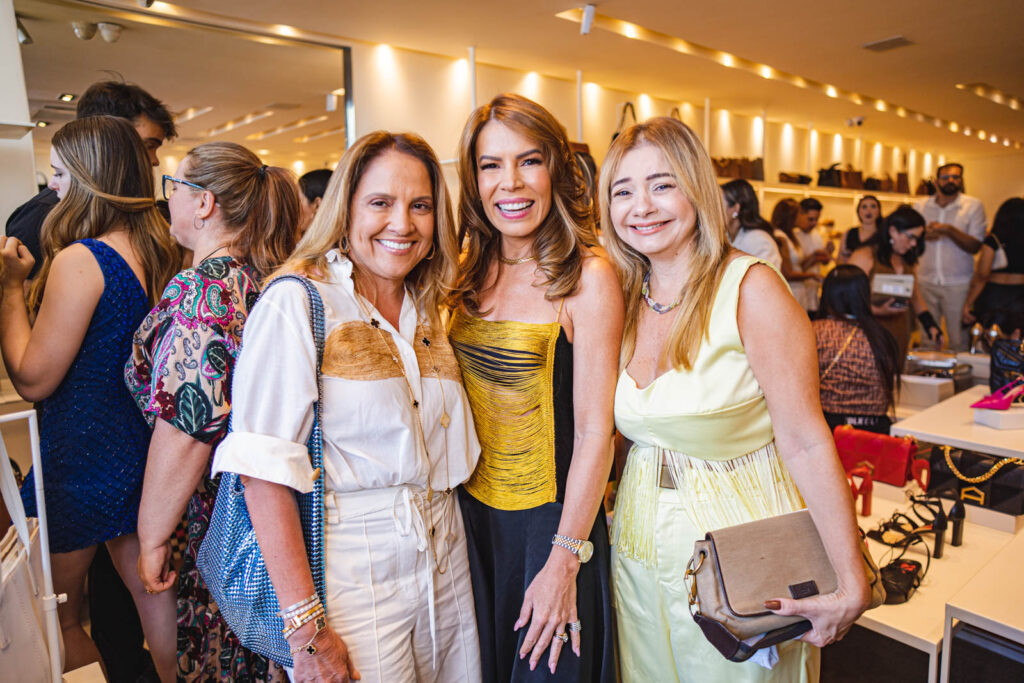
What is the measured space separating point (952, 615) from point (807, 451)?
30.6 inches

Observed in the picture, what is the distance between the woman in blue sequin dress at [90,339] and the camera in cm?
174

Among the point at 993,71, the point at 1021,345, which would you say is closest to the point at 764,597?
the point at 1021,345

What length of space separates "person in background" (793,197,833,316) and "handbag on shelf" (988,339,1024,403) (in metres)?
3.02

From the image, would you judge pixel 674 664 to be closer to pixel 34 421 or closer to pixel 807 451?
pixel 807 451

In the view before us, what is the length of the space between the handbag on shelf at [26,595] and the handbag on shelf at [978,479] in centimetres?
280

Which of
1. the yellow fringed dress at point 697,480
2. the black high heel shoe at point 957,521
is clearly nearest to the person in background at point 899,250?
the black high heel shoe at point 957,521

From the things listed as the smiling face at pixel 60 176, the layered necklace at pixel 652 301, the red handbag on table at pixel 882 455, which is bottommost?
the red handbag on table at pixel 882 455

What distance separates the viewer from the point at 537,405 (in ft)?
4.99

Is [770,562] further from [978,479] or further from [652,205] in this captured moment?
[978,479]

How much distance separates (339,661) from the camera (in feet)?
3.99

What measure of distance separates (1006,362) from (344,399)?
3169 mm

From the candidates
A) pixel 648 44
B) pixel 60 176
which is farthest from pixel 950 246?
pixel 60 176

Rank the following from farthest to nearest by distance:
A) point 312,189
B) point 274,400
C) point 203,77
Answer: point 203,77, point 312,189, point 274,400

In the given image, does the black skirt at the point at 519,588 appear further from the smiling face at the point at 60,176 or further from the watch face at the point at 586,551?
the smiling face at the point at 60,176
